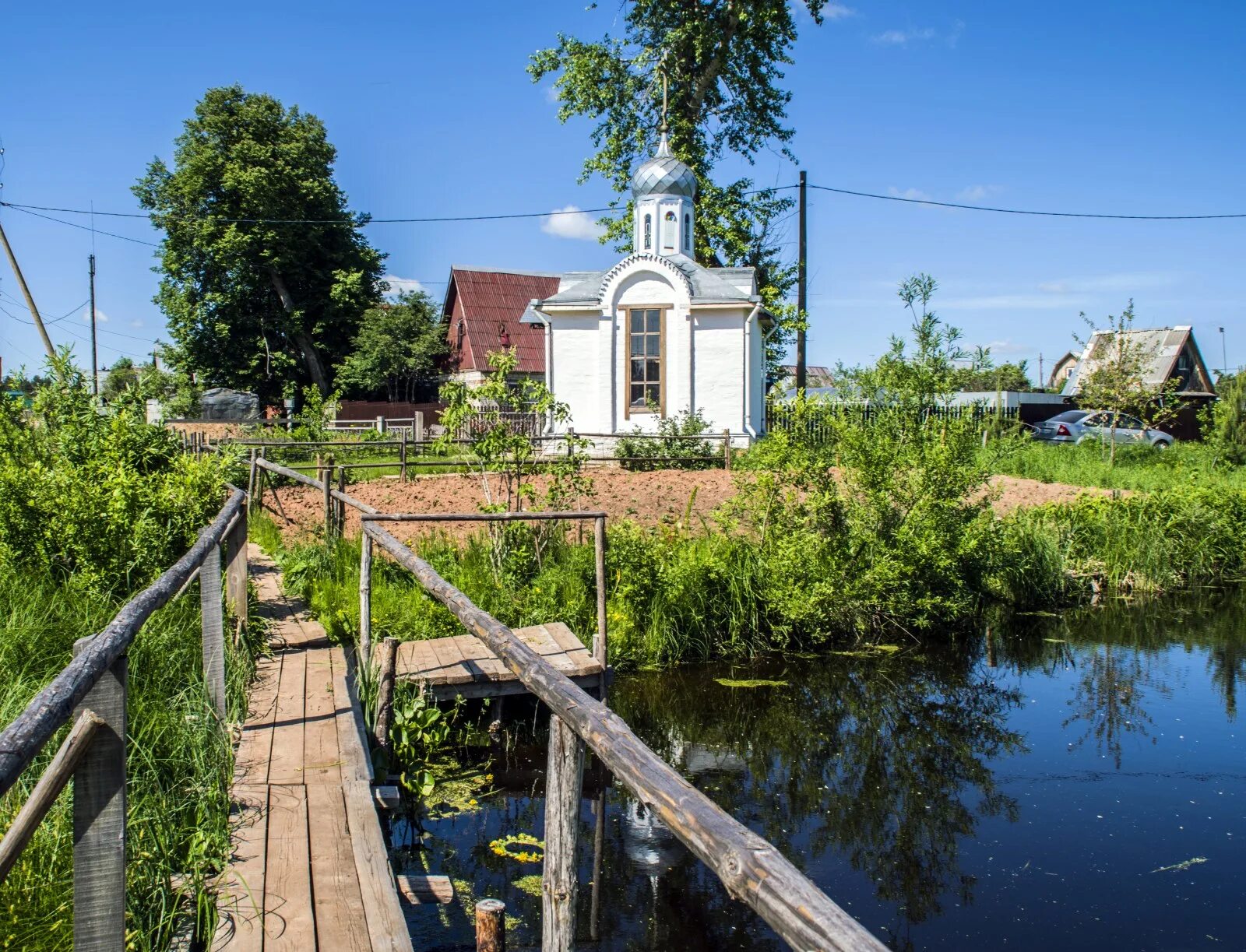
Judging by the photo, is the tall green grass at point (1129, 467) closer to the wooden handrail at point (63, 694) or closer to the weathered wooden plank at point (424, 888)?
the weathered wooden plank at point (424, 888)

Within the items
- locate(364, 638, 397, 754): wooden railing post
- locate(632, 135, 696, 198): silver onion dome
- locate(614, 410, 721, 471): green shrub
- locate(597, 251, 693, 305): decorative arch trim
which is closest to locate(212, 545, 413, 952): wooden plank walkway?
locate(364, 638, 397, 754): wooden railing post

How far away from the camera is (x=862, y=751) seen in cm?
789

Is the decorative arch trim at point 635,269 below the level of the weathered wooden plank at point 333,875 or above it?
above

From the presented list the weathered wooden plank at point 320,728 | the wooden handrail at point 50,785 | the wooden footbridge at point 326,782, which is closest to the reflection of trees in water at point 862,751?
the wooden footbridge at point 326,782

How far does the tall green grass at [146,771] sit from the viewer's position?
3.68 m

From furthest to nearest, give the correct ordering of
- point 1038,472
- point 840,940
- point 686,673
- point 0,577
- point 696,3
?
point 696,3 → point 1038,472 → point 686,673 → point 0,577 → point 840,940

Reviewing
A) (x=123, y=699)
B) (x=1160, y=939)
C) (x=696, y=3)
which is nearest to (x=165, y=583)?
(x=123, y=699)

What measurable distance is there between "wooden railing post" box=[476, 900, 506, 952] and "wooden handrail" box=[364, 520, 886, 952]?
0.65 meters

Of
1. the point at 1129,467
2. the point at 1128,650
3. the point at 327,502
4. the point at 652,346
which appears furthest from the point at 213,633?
the point at 1129,467

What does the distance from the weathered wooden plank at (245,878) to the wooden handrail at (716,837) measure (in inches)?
50.4

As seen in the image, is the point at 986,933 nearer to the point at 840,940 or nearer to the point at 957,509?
the point at 840,940

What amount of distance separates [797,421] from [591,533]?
8.54 feet

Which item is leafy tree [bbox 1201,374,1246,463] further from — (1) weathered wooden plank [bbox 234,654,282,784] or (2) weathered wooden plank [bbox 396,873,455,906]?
(2) weathered wooden plank [bbox 396,873,455,906]

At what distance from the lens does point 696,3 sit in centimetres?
2583
